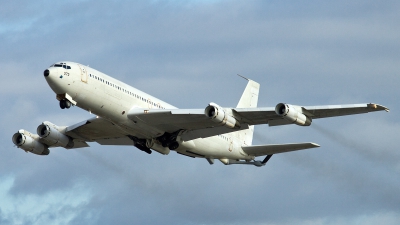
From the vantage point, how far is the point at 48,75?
233 ft

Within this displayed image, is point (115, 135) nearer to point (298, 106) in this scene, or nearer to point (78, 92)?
point (78, 92)

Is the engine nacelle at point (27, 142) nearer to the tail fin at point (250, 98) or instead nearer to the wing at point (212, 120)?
the wing at point (212, 120)

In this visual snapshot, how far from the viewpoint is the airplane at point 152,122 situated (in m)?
71.4

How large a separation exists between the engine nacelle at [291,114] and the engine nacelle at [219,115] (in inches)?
161

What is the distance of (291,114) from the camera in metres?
70.5

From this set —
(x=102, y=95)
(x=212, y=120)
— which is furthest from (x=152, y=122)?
(x=212, y=120)

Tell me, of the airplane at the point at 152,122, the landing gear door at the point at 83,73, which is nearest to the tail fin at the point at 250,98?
the airplane at the point at 152,122

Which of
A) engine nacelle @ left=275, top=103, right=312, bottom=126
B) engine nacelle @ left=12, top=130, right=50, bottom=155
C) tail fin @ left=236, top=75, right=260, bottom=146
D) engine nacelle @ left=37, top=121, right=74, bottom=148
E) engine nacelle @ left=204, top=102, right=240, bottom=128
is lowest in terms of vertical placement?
engine nacelle @ left=12, top=130, right=50, bottom=155

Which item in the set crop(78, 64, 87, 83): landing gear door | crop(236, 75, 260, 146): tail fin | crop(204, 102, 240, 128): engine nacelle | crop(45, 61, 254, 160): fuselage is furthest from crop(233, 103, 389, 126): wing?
crop(236, 75, 260, 146): tail fin

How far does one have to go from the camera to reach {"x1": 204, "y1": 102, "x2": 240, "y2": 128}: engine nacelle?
7175cm

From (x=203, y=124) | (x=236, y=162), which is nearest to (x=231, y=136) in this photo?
(x=236, y=162)

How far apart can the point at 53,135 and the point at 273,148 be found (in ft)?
68.2

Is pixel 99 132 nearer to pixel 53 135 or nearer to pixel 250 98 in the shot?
pixel 53 135

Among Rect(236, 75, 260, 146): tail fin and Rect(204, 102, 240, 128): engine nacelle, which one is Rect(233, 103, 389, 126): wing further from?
Rect(236, 75, 260, 146): tail fin
